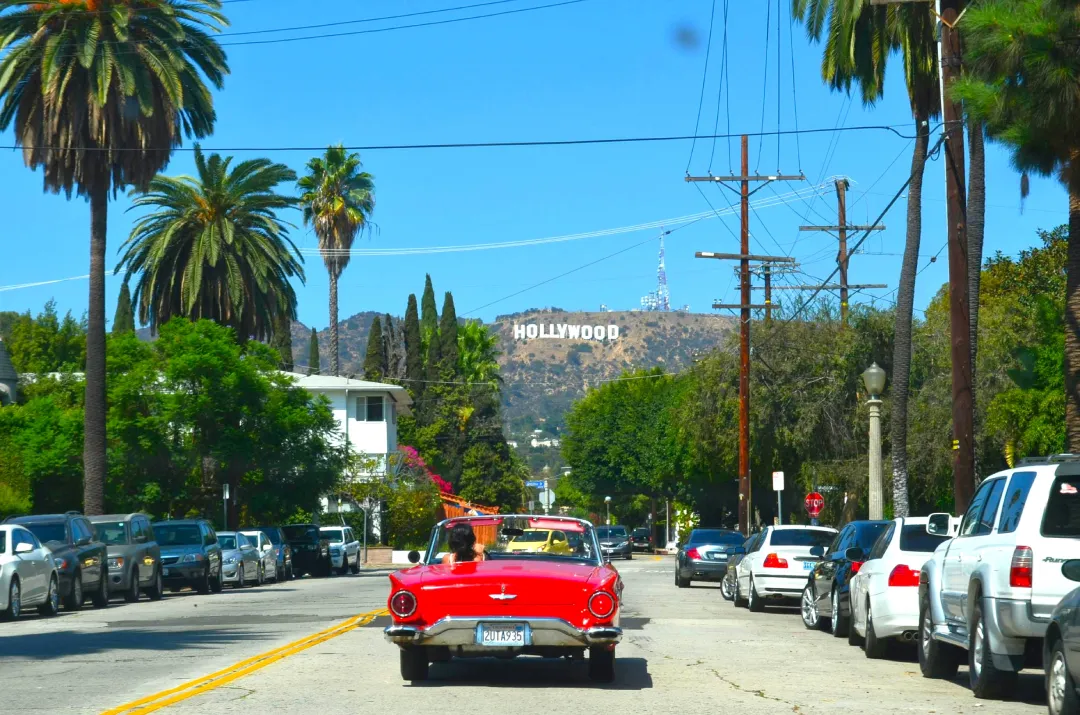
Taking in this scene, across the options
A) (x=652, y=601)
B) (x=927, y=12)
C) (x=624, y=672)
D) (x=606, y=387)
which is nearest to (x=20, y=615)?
(x=652, y=601)

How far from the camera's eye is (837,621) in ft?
62.1

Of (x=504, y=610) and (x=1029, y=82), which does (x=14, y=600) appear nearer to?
(x=504, y=610)

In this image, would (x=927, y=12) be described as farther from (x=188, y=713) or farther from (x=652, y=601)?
(x=188, y=713)

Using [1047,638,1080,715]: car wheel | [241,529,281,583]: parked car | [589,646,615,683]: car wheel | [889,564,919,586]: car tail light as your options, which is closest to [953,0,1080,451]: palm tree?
[889,564,919,586]: car tail light

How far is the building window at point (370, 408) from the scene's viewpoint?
72312 millimetres

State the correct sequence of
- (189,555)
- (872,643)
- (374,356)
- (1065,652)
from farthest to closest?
(374,356) < (189,555) < (872,643) < (1065,652)

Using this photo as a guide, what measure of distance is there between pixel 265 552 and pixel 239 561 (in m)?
3.29

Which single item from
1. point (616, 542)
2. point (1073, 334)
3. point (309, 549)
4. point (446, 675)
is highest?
point (1073, 334)

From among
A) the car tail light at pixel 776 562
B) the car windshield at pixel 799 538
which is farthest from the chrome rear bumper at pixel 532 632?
the car windshield at pixel 799 538

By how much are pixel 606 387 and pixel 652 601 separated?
64.2 m

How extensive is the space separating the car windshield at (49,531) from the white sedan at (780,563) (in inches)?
502

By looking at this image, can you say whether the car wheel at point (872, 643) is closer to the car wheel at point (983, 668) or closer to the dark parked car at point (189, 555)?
the car wheel at point (983, 668)

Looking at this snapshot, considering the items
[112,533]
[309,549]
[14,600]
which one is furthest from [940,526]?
[309,549]

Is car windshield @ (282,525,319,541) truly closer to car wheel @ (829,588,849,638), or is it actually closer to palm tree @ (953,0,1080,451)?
car wheel @ (829,588,849,638)
